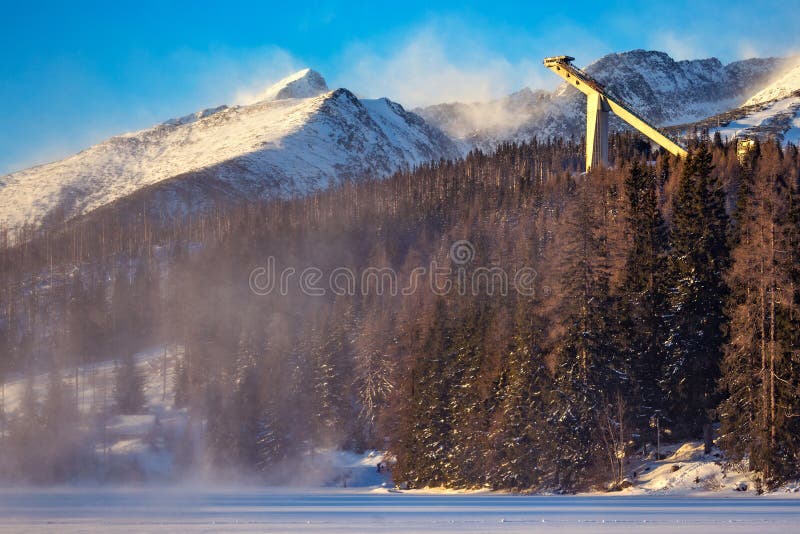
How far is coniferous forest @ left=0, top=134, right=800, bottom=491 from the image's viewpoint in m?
45.8

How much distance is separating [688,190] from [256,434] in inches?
1926

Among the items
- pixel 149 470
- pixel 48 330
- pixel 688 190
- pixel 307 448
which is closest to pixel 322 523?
pixel 688 190

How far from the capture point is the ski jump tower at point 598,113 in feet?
389

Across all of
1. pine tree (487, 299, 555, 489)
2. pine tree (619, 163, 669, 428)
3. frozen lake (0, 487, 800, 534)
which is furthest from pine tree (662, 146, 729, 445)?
frozen lake (0, 487, 800, 534)

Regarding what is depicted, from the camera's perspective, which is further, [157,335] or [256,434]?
[157,335]

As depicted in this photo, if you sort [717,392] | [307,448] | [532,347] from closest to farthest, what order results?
1. [717,392]
2. [532,347]
3. [307,448]

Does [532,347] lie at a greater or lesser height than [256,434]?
greater

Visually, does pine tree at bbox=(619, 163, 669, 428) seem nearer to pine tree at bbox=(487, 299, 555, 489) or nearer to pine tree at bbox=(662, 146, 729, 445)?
pine tree at bbox=(662, 146, 729, 445)

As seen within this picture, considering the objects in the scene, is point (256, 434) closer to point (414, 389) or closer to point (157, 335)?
point (414, 389)

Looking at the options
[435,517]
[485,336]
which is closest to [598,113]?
[485,336]

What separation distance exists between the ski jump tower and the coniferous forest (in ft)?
21.5

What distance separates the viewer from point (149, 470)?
3381 inches

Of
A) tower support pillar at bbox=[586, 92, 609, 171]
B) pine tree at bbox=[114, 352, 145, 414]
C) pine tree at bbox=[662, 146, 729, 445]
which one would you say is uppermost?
tower support pillar at bbox=[586, 92, 609, 171]

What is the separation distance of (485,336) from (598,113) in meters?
71.4
